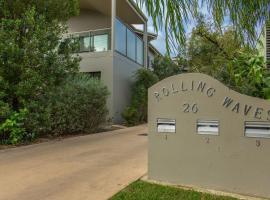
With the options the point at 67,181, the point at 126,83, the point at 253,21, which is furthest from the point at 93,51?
the point at 253,21

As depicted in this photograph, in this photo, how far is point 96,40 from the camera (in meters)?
19.0

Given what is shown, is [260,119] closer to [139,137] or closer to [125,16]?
[139,137]

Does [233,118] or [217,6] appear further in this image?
[233,118]

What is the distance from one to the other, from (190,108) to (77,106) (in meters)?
8.74

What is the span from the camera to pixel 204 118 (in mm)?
6148

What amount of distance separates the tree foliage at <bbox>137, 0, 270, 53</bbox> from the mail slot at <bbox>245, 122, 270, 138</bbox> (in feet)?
13.0

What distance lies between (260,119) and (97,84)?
35.0ft

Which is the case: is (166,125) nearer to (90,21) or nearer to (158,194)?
(158,194)

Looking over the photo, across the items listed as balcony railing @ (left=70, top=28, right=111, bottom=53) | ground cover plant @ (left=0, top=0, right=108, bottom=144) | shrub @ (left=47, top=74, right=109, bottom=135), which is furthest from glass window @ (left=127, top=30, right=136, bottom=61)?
ground cover plant @ (left=0, top=0, right=108, bottom=144)

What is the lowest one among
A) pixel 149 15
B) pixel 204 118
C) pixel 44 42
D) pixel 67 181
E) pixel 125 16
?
pixel 67 181

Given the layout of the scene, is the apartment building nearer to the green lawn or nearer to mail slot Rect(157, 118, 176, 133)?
mail slot Rect(157, 118, 176, 133)

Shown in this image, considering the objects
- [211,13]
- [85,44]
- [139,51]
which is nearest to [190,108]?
[211,13]

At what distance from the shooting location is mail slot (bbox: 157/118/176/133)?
6457mm

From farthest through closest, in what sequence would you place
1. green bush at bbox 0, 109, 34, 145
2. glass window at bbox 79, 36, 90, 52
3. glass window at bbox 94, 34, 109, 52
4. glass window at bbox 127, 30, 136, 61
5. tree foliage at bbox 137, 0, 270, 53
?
glass window at bbox 127, 30, 136, 61, glass window at bbox 79, 36, 90, 52, glass window at bbox 94, 34, 109, 52, green bush at bbox 0, 109, 34, 145, tree foliage at bbox 137, 0, 270, 53
